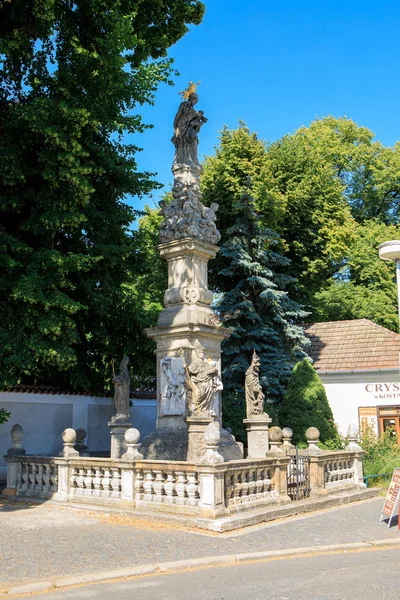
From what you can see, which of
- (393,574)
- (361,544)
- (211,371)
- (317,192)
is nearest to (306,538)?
(361,544)

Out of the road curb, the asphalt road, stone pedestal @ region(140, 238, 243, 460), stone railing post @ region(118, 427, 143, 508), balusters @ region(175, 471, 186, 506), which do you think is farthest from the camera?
stone pedestal @ region(140, 238, 243, 460)

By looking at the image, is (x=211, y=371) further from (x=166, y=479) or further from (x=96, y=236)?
(x=96, y=236)

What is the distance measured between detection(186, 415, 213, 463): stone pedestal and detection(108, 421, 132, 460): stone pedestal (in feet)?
14.7

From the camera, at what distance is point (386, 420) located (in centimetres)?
2367

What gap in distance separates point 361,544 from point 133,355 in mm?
Answer: 11981

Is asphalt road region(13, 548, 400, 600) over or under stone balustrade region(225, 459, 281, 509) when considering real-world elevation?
under

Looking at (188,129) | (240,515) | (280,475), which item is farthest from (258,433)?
(188,129)

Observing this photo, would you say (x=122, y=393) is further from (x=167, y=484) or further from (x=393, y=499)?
(x=393, y=499)

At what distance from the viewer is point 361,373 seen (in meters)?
24.5

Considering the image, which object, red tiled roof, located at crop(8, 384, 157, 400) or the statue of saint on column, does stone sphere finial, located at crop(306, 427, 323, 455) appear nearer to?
the statue of saint on column

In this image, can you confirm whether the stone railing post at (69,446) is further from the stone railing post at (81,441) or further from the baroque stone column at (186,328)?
the stone railing post at (81,441)

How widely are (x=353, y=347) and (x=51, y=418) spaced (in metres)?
13.0

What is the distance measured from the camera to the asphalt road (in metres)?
6.24

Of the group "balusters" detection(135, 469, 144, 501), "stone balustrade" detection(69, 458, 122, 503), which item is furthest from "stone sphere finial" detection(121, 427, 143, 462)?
"stone balustrade" detection(69, 458, 122, 503)
